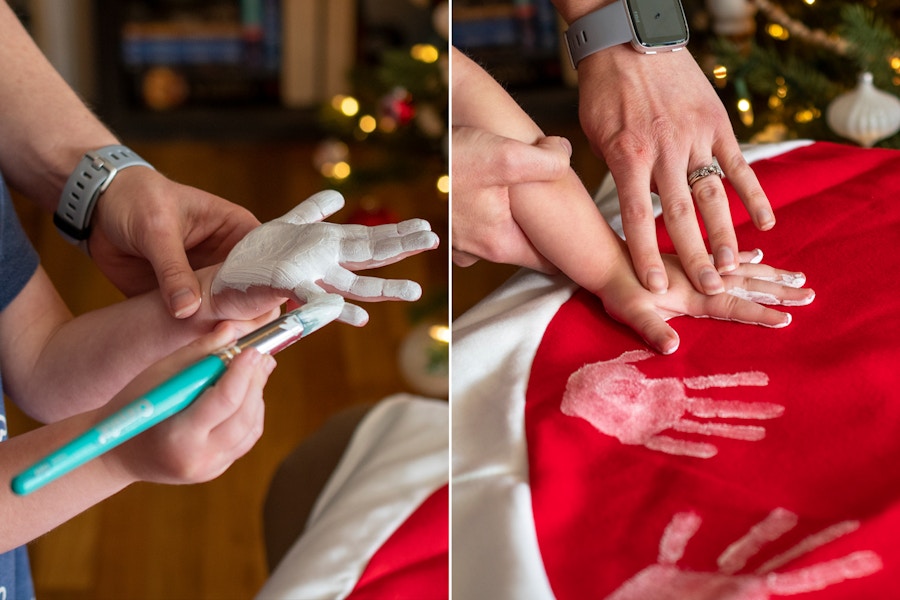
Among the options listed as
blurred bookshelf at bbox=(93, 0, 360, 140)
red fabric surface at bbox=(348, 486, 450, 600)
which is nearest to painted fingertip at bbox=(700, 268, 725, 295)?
red fabric surface at bbox=(348, 486, 450, 600)

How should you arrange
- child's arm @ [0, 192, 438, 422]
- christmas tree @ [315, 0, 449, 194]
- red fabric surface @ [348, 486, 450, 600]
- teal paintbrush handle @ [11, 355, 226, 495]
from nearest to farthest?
1. teal paintbrush handle @ [11, 355, 226, 495]
2. child's arm @ [0, 192, 438, 422]
3. red fabric surface @ [348, 486, 450, 600]
4. christmas tree @ [315, 0, 449, 194]

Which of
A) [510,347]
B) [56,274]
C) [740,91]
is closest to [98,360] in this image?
[56,274]

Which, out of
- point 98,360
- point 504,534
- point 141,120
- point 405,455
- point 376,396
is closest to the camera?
point 504,534

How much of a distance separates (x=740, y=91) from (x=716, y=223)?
0.06 m

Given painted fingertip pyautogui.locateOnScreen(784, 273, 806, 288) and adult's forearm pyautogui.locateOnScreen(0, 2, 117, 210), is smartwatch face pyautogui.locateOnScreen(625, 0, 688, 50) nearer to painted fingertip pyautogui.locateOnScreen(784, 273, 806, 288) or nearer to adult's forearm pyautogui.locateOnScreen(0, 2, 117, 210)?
painted fingertip pyautogui.locateOnScreen(784, 273, 806, 288)

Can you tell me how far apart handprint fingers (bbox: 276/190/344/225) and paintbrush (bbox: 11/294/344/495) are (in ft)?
0.20

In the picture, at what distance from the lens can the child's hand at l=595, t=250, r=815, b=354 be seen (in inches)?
12.4

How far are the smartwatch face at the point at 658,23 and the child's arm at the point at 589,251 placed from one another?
5 cm

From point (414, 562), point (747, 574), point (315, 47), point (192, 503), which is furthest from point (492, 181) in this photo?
point (315, 47)

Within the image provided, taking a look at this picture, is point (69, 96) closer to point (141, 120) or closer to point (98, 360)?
point (98, 360)

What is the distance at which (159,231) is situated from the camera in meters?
0.39

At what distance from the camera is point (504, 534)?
0.88 feet

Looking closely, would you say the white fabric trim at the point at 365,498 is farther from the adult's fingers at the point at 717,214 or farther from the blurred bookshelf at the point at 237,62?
the blurred bookshelf at the point at 237,62

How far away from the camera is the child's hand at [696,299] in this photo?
1.03 ft
